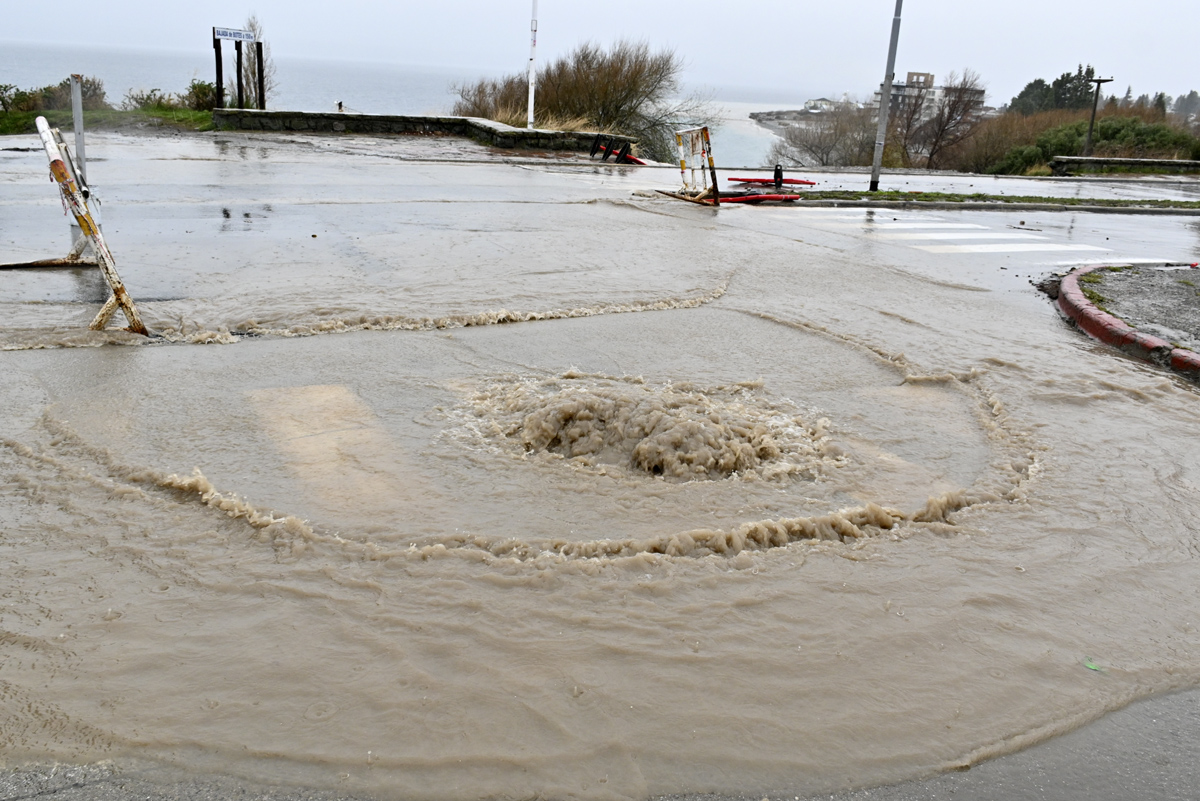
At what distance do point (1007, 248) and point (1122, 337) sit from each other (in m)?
5.09

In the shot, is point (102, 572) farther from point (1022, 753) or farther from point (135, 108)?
point (135, 108)

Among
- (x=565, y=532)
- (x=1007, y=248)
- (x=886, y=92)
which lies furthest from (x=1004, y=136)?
(x=565, y=532)

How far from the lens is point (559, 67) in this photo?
33312 mm

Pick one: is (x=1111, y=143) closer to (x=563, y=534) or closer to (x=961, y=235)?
(x=961, y=235)

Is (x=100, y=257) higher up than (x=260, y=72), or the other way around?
(x=260, y=72)

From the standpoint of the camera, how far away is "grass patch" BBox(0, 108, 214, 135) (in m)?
22.6

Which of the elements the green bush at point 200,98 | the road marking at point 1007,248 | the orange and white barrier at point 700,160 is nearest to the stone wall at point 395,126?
the green bush at point 200,98

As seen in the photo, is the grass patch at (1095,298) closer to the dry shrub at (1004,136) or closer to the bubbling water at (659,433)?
the bubbling water at (659,433)

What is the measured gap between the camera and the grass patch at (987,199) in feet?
54.4

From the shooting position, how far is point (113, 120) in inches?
922

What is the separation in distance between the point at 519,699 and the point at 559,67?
33204mm

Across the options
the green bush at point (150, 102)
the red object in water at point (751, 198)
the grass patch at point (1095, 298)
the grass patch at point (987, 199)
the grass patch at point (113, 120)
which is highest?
the green bush at point (150, 102)

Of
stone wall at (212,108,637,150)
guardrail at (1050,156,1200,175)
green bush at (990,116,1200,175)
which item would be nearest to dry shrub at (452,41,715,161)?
stone wall at (212,108,637,150)

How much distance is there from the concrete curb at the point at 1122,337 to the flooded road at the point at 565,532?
32 centimetres
